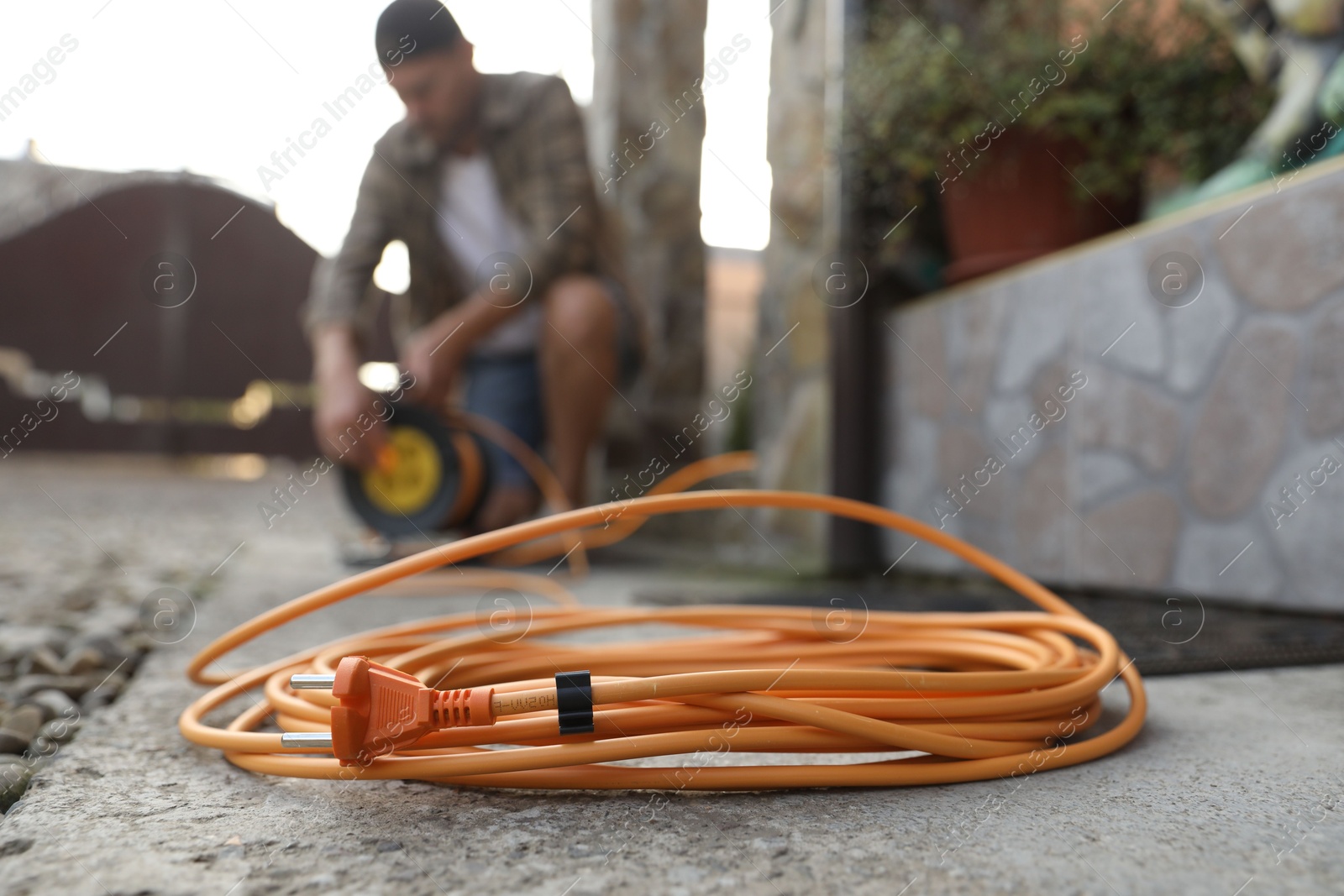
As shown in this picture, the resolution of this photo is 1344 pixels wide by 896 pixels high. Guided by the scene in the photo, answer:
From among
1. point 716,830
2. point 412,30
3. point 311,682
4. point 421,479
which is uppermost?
point 412,30

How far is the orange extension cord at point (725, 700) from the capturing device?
0.60 metres

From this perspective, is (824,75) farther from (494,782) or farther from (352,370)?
(494,782)

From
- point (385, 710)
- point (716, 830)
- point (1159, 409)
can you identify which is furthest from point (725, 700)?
point (1159, 409)

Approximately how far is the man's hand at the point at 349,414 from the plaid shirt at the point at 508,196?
185 millimetres

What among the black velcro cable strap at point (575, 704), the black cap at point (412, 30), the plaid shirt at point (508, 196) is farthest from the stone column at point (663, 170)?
the black velcro cable strap at point (575, 704)

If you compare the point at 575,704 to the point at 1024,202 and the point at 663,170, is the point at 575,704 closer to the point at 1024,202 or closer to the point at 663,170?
the point at 1024,202

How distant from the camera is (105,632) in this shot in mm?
1192

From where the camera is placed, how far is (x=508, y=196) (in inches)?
96.2

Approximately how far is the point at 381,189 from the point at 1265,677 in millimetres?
2230

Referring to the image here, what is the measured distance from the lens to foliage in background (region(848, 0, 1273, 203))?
1.68 m

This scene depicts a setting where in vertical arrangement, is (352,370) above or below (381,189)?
below

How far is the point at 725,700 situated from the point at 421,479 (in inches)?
67.0

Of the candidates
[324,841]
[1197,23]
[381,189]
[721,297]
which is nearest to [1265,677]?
[324,841]

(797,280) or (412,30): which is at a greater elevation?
(412,30)
